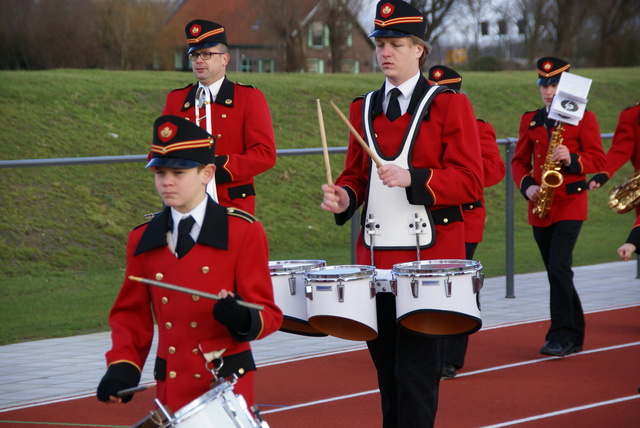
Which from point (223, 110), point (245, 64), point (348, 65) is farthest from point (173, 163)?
point (245, 64)

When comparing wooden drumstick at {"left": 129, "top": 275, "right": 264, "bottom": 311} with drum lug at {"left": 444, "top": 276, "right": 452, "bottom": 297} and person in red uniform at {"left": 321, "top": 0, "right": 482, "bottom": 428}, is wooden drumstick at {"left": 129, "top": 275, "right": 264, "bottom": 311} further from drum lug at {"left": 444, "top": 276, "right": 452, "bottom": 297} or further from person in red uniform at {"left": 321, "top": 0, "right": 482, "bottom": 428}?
person in red uniform at {"left": 321, "top": 0, "right": 482, "bottom": 428}

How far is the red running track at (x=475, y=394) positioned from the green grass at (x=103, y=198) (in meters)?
2.79

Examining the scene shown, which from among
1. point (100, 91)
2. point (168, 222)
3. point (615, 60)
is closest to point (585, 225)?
point (100, 91)

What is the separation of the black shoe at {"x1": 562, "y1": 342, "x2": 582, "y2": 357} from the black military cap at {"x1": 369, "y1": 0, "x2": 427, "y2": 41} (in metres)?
4.14

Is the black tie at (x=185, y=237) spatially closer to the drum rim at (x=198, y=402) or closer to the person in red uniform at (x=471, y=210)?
the drum rim at (x=198, y=402)

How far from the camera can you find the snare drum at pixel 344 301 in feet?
16.1

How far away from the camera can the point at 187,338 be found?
4012 millimetres

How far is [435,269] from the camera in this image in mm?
4848

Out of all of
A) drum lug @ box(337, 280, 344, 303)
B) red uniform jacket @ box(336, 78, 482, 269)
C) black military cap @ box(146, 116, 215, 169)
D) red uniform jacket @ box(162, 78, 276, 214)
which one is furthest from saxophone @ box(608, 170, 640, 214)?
black military cap @ box(146, 116, 215, 169)

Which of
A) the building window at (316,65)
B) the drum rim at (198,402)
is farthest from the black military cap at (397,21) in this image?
the building window at (316,65)

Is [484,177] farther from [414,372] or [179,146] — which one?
[179,146]

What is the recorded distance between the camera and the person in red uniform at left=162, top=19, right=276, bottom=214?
701 cm

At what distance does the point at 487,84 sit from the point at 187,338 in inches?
1128

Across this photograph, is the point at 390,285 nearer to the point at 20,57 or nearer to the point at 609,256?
the point at 609,256
